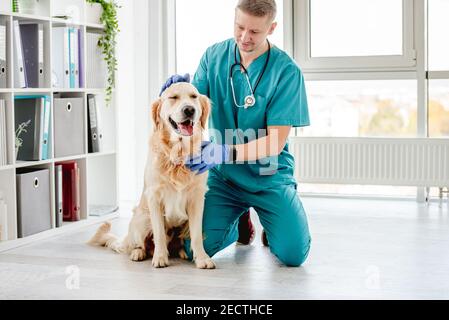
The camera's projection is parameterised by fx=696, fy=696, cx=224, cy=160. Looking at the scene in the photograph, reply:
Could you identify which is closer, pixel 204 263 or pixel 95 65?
pixel 204 263

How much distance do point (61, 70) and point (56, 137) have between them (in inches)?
14.3

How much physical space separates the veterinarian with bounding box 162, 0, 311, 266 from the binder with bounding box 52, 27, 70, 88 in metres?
0.97

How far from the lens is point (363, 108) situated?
4.83 m

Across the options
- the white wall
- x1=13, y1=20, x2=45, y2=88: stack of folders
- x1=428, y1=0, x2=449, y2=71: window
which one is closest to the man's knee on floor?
x1=13, y1=20, x2=45, y2=88: stack of folders

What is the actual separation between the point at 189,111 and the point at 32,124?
3.81ft

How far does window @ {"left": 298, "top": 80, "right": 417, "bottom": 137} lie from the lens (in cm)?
472

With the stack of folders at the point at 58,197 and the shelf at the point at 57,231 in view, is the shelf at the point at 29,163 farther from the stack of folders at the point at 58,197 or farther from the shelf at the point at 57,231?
the shelf at the point at 57,231

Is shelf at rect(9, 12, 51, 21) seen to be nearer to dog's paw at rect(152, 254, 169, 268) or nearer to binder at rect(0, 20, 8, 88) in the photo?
binder at rect(0, 20, 8, 88)

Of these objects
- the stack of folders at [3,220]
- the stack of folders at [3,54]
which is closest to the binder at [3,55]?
the stack of folders at [3,54]

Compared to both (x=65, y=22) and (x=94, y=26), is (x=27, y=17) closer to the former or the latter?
(x=65, y=22)

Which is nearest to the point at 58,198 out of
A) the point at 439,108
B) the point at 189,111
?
the point at 189,111

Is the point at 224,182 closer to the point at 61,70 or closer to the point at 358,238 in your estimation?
the point at 358,238

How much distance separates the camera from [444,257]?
300 cm

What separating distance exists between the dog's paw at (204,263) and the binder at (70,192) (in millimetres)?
1231
